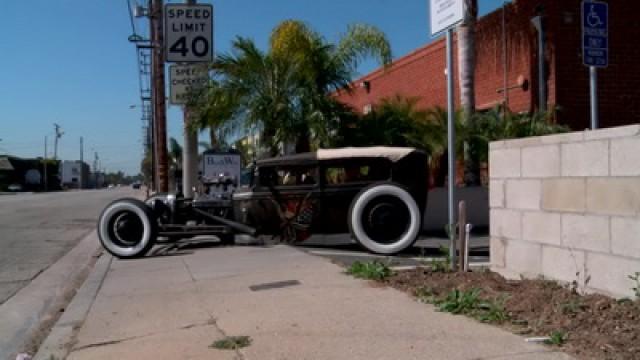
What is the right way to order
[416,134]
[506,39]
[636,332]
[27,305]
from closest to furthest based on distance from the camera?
[636,332]
[27,305]
[416,134]
[506,39]

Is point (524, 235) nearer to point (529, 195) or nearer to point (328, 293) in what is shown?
point (529, 195)

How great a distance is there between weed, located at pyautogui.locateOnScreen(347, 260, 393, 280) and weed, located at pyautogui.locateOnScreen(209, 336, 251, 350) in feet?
8.97

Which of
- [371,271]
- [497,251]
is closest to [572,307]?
[497,251]

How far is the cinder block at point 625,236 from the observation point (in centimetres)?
628

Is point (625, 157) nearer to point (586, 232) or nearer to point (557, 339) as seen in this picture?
point (586, 232)

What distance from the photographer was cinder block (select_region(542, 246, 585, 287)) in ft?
23.2

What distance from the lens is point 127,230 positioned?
13320 millimetres

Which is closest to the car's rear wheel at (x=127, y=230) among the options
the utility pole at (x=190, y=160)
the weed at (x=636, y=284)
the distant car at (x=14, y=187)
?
the utility pole at (x=190, y=160)

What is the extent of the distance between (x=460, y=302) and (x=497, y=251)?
1732mm

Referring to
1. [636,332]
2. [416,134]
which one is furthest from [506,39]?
[636,332]

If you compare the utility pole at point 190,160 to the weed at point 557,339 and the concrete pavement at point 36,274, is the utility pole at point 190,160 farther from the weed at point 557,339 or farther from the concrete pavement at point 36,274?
the weed at point 557,339

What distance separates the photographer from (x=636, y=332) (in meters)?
5.61

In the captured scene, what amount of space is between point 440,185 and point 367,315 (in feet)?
38.6

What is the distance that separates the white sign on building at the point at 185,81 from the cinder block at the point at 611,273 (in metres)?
12.5
